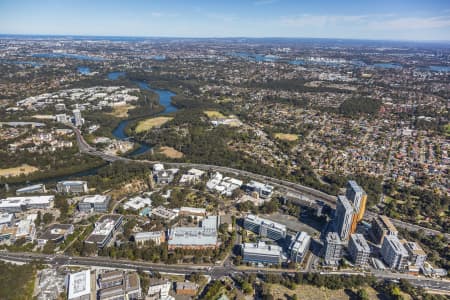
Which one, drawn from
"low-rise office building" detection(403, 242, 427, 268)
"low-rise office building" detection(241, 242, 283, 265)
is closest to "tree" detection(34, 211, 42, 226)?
"low-rise office building" detection(241, 242, 283, 265)

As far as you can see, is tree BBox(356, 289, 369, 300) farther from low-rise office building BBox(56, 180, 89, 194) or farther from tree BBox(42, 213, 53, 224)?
low-rise office building BBox(56, 180, 89, 194)

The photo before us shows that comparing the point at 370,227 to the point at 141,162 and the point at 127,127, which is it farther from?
the point at 127,127

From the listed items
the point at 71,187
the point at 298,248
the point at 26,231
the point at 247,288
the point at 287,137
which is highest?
the point at 287,137

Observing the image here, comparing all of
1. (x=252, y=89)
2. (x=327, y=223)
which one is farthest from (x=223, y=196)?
(x=252, y=89)

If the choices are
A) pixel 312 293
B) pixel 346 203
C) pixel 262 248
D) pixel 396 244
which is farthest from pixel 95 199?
pixel 396 244

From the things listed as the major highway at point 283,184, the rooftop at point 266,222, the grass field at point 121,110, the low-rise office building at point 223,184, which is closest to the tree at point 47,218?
the major highway at point 283,184

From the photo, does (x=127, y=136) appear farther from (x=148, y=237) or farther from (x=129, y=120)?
(x=148, y=237)
